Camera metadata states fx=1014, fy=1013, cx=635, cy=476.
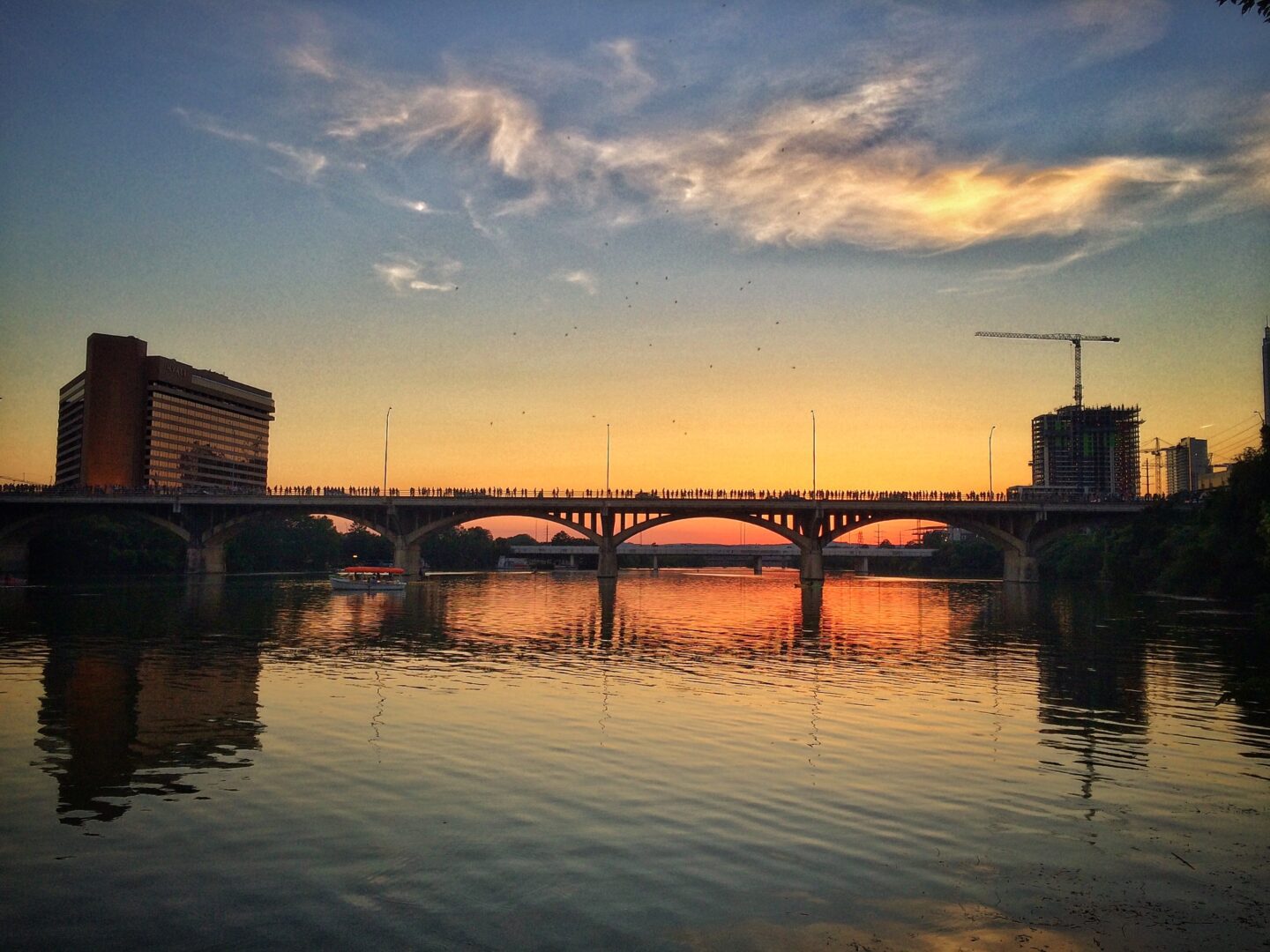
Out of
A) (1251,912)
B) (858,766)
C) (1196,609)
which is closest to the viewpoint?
(1251,912)

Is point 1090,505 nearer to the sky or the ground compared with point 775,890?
nearer to the sky

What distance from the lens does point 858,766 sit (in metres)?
22.5

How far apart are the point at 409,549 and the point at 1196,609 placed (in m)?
112


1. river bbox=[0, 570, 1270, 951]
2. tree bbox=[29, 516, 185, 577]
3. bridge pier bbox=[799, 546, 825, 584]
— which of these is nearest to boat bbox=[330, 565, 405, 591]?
tree bbox=[29, 516, 185, 577]

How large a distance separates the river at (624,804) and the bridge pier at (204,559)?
122m

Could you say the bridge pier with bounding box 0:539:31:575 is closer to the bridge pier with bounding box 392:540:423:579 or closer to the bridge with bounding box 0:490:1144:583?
the bridge with bounding box 0:490:1144:583

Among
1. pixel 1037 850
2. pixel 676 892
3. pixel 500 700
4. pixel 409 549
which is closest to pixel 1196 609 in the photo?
pixel 500 700

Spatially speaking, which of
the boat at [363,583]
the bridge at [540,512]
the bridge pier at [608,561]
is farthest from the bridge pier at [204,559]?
the bridge pier at [608,561]

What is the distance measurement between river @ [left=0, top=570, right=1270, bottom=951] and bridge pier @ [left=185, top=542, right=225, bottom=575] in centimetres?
12170

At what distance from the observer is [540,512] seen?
530 feet

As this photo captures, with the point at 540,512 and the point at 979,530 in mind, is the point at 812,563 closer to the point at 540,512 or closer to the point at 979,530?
the point at 979,530

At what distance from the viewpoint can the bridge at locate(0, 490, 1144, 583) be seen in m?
154

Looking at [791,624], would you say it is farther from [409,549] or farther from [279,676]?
[409,549]

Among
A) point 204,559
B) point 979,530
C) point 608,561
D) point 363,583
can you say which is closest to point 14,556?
point 204,559
